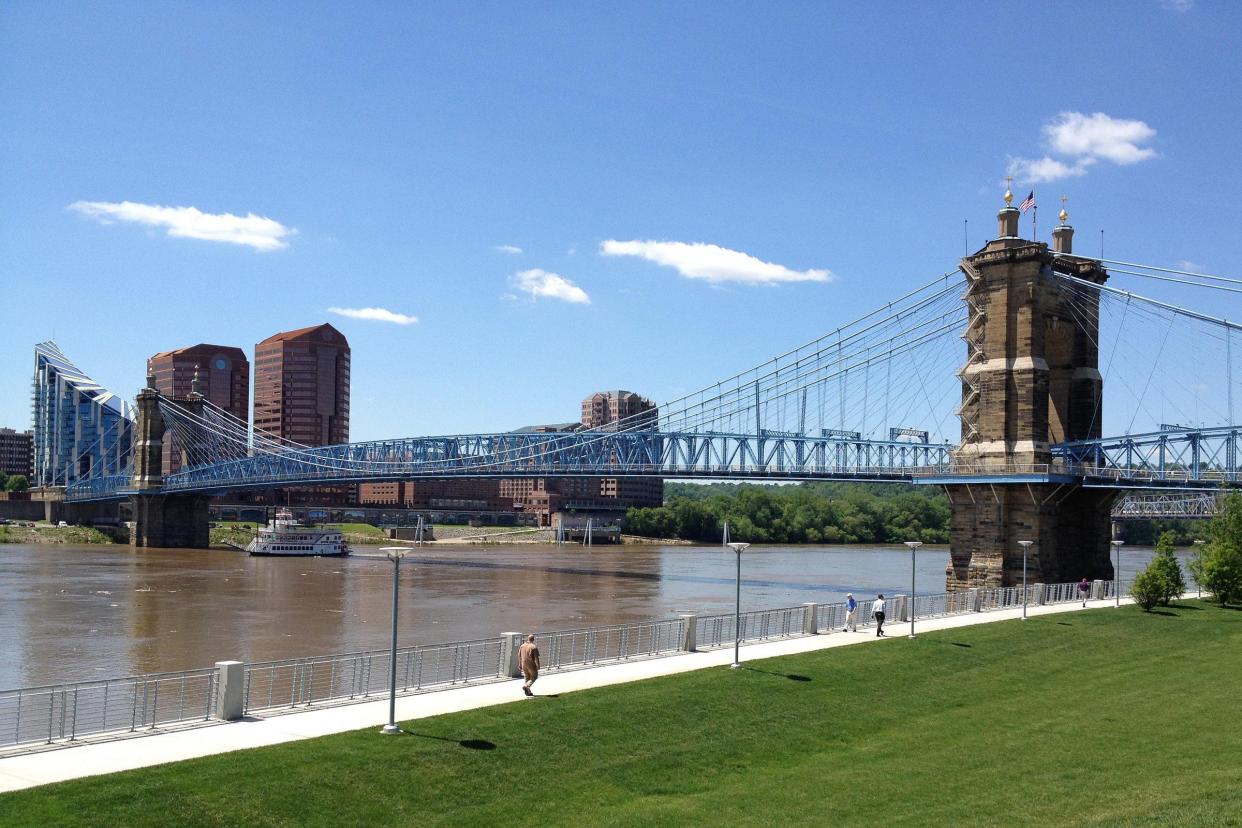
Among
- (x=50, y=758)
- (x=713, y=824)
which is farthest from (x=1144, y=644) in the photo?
(x=50, y=758)

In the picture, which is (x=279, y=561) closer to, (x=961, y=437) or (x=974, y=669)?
(x=961, y=437)

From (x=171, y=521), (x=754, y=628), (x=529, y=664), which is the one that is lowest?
(x=171, y=521)

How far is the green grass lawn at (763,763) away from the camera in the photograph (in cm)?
1574

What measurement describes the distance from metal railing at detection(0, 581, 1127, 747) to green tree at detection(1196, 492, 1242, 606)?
9.44 metres

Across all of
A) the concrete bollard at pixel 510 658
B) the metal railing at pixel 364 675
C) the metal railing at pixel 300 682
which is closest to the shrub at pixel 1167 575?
the metal railing at pixel 300 682

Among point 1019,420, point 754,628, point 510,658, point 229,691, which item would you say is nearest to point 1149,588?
point 754,628

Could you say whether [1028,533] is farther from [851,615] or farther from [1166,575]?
[851,615]

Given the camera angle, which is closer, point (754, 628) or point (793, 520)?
point (754, 628)

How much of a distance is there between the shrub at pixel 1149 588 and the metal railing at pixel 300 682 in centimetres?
491

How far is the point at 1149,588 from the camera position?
43.2 meters

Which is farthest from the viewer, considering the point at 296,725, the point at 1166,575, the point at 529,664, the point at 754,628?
the point at 1166,575

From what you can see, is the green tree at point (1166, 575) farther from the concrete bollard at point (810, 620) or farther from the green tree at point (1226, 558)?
the concrete bollard at point (810, 620)

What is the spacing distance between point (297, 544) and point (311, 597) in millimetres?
54002

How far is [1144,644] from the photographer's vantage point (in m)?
35.6
